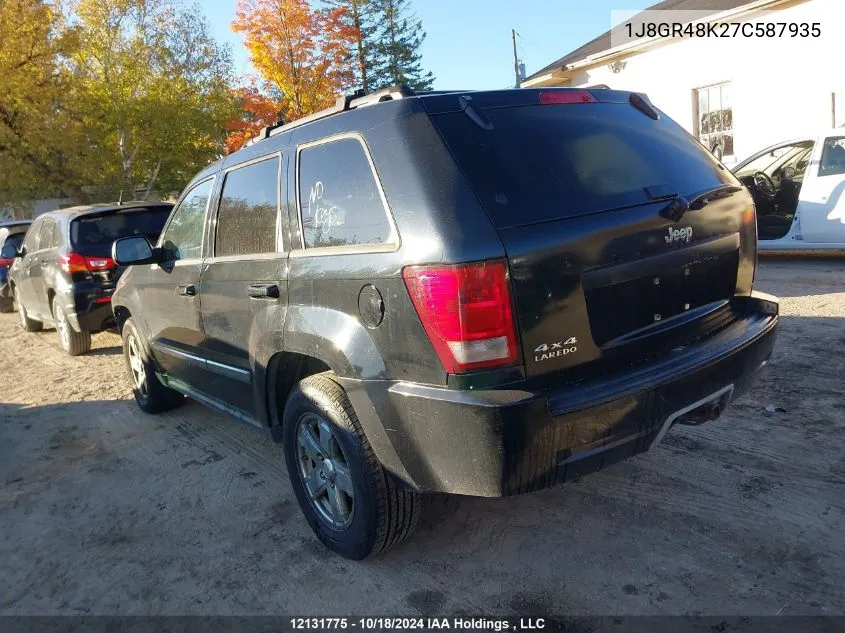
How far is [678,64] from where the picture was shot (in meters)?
14.8

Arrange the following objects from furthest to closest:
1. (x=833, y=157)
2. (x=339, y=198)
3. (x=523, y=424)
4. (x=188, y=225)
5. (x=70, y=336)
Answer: (x=833, y=157), (x=70, y=336), (x=188, y=225), (x=339, y=198), (x=523, y=424)

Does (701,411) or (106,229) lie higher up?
(106,229)

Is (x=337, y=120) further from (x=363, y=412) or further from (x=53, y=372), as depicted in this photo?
(x=53, y=372)

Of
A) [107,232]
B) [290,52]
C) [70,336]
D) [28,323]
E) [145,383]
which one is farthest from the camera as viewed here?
[290,52]

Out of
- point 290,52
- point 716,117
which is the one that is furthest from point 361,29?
point 716,117

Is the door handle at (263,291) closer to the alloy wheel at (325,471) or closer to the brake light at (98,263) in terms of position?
the alloy wheel at (325,471)

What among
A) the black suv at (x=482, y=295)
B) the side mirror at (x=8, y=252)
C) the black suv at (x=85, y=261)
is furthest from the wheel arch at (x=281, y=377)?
the side mirror at (x=8, y=252)

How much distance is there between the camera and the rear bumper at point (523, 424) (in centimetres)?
233

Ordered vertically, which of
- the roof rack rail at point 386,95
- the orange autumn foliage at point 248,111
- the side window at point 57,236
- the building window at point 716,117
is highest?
the orange autumn foliage at point 248,111

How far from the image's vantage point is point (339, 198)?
2904mm

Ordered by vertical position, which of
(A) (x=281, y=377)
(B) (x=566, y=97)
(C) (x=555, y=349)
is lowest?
(A) (x=281, y=377)

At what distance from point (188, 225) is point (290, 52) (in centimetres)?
2335

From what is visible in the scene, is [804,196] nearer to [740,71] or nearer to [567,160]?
[740,71]

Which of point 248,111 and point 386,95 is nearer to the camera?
point 386,95
